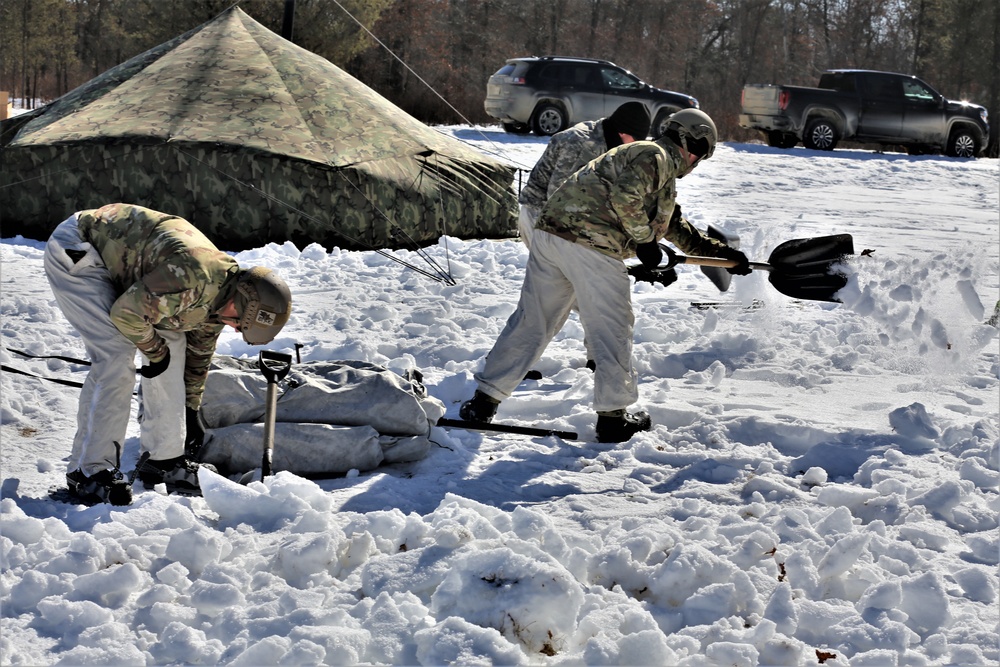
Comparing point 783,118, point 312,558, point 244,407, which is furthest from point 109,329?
point 783,118

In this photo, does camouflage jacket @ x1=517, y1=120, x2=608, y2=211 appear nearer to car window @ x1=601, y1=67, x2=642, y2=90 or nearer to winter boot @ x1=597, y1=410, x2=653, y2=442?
winter boot @ x1=597, y1=410, x2=653, y2=442

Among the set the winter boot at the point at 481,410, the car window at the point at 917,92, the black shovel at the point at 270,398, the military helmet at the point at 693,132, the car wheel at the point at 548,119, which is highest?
the car window at the point at 917,92

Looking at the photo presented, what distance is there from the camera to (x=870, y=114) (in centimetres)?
2027

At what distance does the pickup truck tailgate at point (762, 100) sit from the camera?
19.9 meters

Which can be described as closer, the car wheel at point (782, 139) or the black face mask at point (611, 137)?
the black face mask at point (611, 137)

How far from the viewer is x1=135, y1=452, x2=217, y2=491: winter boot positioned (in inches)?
177

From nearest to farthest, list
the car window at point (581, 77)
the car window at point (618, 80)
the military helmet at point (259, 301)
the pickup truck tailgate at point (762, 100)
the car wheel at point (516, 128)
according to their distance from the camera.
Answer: the military helmet at point (259, 301), the car window at point (581, 77), the car window at point (618, 80), the car wheel at point (516, 128), the pickup truck tailgate at point (762, 100)

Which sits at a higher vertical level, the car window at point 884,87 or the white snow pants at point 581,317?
the car window at point 884,87

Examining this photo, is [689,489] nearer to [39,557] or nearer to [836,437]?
[836,437]

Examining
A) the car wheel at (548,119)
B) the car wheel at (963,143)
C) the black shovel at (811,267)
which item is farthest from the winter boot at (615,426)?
the car wheel at (963,143)

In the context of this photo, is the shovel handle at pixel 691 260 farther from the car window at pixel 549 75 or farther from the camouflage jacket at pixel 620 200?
the car window at pixel 549 75

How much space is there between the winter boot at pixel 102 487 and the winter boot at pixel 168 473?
118mm

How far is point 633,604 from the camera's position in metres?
3.63

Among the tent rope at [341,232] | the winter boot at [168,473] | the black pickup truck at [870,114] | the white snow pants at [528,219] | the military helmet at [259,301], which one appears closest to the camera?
the military helmet at [259,301]
